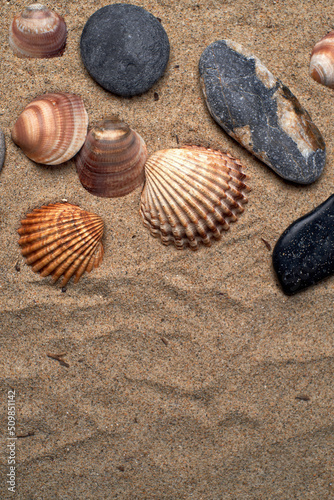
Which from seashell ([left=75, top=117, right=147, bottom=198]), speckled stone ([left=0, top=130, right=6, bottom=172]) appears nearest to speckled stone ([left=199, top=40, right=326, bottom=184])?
seashell ([left=75, top=117, right=147, bottom=198])

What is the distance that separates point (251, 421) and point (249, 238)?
3.38 feet

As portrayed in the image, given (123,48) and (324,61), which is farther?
(324,61)

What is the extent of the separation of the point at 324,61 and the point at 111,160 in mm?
1391

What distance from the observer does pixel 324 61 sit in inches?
97.4

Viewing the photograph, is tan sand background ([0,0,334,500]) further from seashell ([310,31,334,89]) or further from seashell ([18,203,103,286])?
seashell ([310,31,334,89])

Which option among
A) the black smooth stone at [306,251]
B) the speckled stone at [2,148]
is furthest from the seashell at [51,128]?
the black smooth stone at [306,251]

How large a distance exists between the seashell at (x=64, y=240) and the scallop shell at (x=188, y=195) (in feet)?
1.08

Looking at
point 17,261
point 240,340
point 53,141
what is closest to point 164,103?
point 53,141

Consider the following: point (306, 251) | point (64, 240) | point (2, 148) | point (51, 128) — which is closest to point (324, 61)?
point (306, 251)

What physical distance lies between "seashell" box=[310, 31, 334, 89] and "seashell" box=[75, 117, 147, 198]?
3.71 ft

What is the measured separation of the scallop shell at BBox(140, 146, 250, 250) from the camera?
236 centimetres

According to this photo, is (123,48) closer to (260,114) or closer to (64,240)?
(260,114)

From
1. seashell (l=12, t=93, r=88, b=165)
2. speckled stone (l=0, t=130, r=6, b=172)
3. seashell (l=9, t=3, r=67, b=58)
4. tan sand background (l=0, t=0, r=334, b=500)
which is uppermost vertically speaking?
seashell (l=9, t=3, r=67, b=58)

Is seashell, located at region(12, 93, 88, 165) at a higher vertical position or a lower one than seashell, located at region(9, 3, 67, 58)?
lower
